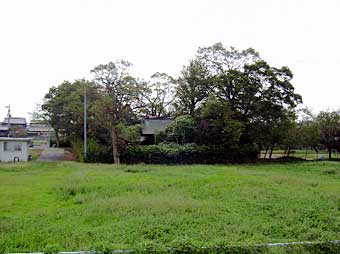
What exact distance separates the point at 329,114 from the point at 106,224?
25.6m

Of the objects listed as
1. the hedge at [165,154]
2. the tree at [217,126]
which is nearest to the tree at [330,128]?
the tree at [217,126]

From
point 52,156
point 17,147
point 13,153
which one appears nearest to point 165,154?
point 17,147

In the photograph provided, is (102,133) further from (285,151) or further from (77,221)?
(77,221)

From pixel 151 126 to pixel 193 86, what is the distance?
5297mm

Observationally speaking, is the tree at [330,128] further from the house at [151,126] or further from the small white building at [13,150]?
the small white building at [13,150]

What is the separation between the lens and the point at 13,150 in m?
24.8

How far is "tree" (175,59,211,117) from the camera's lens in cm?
2767

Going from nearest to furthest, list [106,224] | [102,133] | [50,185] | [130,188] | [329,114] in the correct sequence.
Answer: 1. [106,224]
2. [130,188]
3. [50,185]
4. [102,133]
5. [329,114]

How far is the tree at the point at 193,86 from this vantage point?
27.7m

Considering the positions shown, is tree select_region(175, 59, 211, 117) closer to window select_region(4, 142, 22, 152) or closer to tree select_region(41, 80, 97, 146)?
tree select_region(41, 80, 97, 146)

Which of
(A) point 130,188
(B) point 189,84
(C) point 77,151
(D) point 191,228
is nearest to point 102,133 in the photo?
(C) point 77,151

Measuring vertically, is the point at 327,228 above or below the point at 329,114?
below

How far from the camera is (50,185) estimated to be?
41.4ft

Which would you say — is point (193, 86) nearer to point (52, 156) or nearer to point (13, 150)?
point (52, 156)
